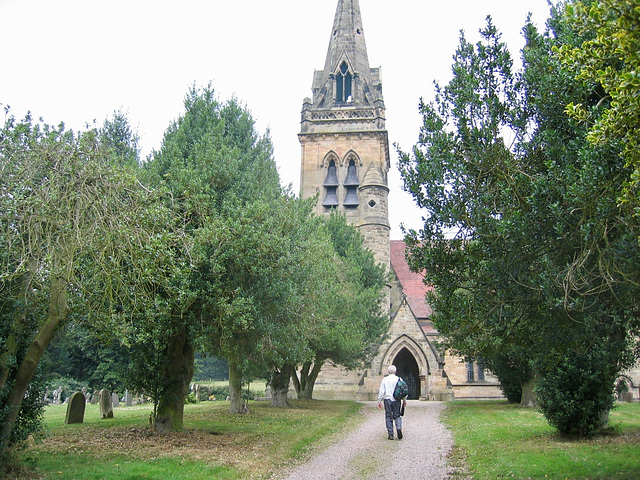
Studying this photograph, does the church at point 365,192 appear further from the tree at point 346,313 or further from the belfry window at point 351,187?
the tree at point 346,313

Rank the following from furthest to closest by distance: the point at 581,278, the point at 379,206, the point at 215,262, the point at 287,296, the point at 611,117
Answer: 1. the point at 379,206
2. the point at 287,296
3. the point at 215,262
4. the point at 581,278
5. the point at 611,117

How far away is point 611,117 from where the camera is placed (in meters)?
5.87

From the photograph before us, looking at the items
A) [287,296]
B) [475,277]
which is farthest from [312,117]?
[475,277]

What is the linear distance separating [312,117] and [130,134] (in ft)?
83.1

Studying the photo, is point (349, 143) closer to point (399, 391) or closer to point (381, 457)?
point (399, 391)

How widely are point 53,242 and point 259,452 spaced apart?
5.92 meters

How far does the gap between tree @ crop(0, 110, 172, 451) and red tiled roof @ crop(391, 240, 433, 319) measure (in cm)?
3149

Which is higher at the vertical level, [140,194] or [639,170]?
[140,194]

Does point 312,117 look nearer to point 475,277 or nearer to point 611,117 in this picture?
point 475,277

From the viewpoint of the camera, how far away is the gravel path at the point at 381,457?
9.61 metres

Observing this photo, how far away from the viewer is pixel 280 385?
25141 mm

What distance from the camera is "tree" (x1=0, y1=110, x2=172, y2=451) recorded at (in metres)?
7.84

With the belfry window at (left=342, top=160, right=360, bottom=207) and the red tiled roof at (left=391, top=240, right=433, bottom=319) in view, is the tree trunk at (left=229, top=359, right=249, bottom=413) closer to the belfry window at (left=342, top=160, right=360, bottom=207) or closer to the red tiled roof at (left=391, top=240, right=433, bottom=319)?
the red tiled roof at (left=391, top=240, right=433, bottom=319)

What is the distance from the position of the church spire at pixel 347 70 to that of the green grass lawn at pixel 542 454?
1307 inches
